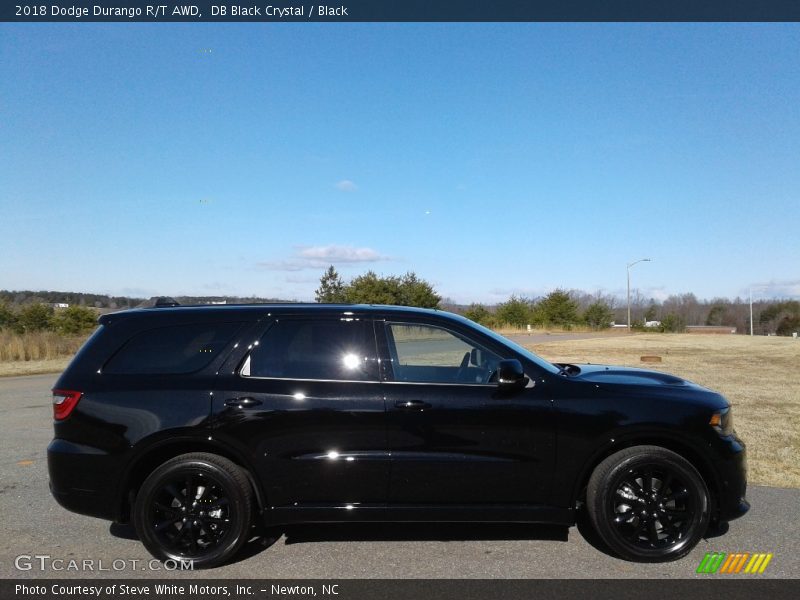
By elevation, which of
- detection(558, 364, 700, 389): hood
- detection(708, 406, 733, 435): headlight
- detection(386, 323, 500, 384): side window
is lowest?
detection(708, 406, 733, 435): headlight

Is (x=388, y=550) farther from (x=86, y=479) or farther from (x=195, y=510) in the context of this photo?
(x=86, y=479)

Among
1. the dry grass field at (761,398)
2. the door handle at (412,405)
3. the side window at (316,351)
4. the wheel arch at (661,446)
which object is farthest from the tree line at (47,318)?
the wheel arch at (661,446)

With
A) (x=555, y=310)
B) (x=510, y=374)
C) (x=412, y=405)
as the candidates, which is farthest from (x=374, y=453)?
(x=555, y=310)

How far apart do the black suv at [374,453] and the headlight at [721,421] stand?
0.5 inches

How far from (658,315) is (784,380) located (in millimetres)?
78157

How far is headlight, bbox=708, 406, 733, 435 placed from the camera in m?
4.68

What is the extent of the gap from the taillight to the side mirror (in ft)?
9.51

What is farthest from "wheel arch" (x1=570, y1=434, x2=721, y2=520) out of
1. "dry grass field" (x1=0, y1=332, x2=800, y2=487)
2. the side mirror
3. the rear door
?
"dry grass field" (x1=0, y1=332, x2=800, y2=487)

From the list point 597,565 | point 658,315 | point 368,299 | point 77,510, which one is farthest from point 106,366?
point 658,315

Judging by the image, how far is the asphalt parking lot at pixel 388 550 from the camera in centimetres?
438

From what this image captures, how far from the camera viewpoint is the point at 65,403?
15.3ft

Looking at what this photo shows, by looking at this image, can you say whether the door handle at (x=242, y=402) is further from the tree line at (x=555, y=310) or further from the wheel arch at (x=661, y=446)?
the tree line at (x=555, y=310)

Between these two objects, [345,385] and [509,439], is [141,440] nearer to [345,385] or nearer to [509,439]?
[345,385]

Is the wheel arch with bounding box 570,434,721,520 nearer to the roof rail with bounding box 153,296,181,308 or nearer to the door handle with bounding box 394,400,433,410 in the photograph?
the door handle with bounding box 394,400,433,410
